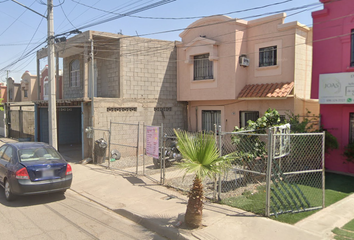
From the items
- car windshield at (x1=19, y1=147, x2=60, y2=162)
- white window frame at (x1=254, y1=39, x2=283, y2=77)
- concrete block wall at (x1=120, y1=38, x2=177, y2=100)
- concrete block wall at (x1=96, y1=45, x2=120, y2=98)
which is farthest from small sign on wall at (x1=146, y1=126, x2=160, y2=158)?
white window frame at (x1=254, y1=39, x2=283, y2=77)

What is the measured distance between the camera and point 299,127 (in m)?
9.71

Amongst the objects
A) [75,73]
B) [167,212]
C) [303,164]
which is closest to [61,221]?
[167,212]

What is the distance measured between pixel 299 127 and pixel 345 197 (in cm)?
283

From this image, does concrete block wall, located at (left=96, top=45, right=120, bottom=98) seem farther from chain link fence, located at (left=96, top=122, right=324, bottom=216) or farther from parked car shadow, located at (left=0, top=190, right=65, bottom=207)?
parked car shadow, located at (left=0, top=190, right=65, bottom=207)

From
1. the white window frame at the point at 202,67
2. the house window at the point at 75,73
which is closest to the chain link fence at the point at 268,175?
the white window frame at the point at 202,67

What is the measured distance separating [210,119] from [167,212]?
9091mm

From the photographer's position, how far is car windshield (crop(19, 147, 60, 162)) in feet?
25.8

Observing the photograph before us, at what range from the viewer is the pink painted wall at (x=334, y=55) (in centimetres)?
971

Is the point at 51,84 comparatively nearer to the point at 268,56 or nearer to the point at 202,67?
the point at 202,67

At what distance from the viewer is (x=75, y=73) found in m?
16.8

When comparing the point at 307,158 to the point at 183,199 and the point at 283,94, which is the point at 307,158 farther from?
the point at 183,199

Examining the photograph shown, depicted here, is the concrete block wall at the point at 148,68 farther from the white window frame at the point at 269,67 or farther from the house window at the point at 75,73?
the white window frame at the point at 269,67

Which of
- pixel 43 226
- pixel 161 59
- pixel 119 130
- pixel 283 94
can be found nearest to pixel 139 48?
pixel 161 59

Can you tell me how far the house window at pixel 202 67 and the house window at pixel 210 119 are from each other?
6.11 ft
